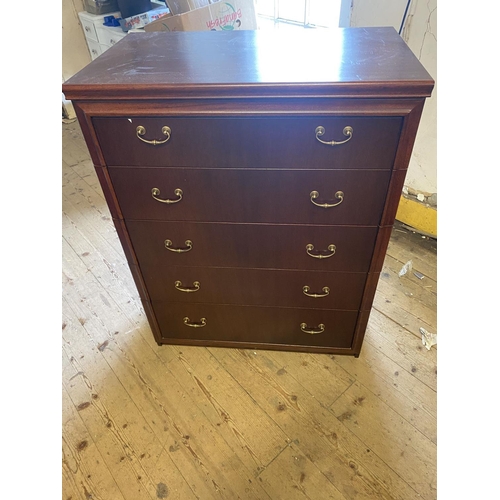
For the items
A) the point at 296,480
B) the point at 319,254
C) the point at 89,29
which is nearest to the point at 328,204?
the point at 319,254

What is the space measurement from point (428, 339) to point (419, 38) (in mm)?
1216

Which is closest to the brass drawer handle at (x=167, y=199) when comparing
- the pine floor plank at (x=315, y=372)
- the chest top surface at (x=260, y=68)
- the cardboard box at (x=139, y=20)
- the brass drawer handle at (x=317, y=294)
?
the chest top surface at (x=260, y=68)

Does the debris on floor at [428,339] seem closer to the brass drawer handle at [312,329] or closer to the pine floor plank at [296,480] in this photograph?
the brass drawer handle at [312,329]

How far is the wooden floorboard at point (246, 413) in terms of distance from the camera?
108 cm

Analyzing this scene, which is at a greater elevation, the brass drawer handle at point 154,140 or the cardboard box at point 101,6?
the brass drawer handle at point 154,140

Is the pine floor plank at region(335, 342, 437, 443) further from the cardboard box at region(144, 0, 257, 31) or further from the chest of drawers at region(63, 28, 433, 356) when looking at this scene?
the cardboard box at region(144, 0, 257, 31)

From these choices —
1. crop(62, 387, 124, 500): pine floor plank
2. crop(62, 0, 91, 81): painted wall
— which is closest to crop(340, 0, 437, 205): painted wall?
crop(62, 387, 124, 500): pine floor plank

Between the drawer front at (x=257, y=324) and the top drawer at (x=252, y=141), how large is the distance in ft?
1.81

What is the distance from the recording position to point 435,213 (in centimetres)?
177

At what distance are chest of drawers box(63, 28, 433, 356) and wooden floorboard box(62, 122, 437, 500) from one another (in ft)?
0.74

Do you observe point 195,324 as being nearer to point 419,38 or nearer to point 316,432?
point 316,432

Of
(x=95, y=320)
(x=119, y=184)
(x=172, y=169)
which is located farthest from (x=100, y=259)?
(x=172, y=169)

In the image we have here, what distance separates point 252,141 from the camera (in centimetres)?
88
